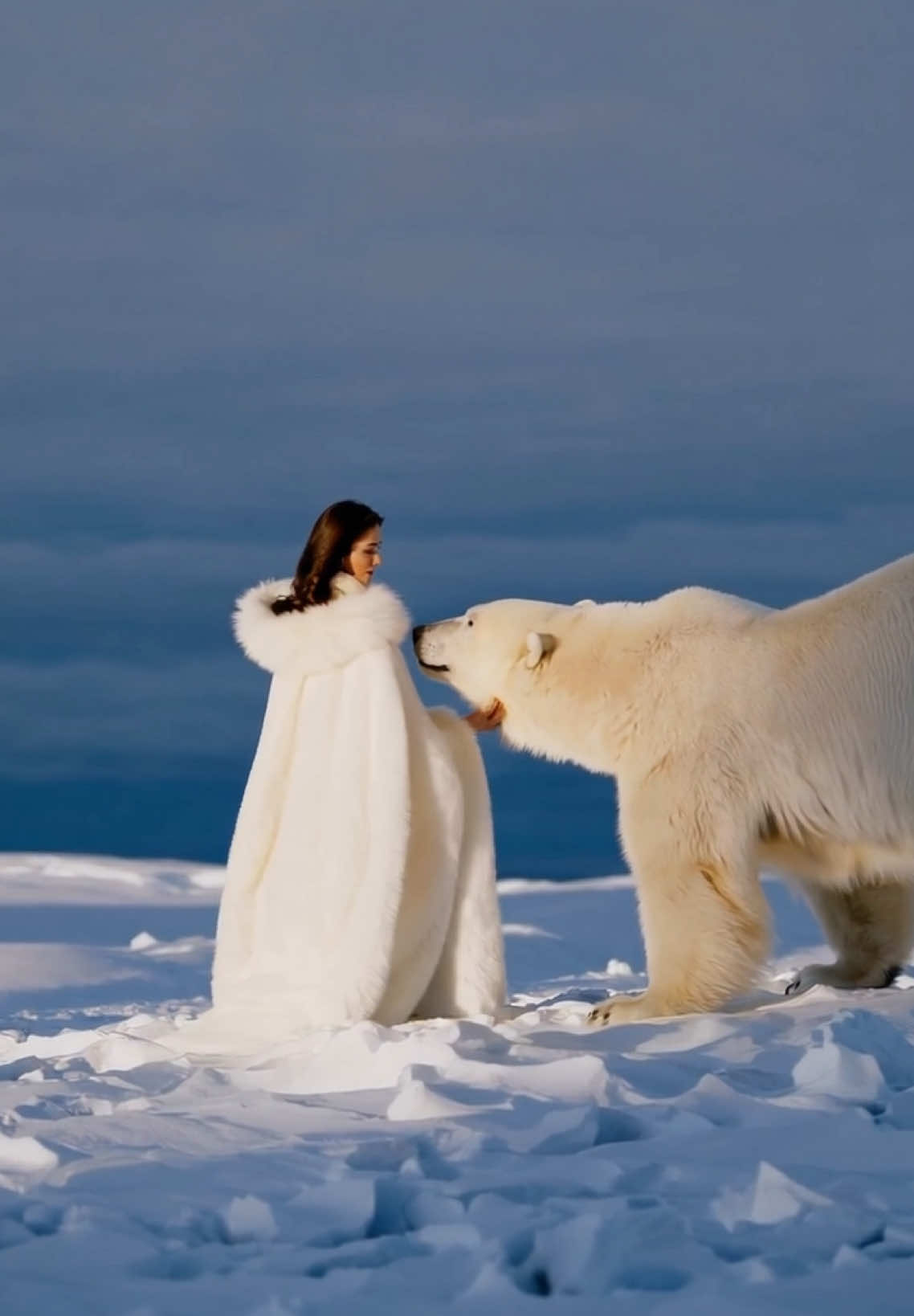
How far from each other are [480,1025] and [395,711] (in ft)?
3.19

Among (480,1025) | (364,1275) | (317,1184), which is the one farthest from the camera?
(480,1025)

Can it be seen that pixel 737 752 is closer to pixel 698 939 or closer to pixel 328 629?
pixel 698 939

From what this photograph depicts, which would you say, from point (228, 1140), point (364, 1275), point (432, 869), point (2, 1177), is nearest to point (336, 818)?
point (432, 869)

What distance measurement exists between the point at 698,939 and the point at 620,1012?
0.31 m

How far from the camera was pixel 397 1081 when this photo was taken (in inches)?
156

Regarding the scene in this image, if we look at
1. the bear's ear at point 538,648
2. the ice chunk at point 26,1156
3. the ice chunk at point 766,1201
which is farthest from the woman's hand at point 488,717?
the ice chunk at point 766,1201

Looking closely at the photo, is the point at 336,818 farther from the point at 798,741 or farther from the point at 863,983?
the point at 863,983

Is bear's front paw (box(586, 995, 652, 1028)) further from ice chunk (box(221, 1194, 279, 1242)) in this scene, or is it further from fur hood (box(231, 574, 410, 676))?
ice chunk (box(221, 1194, 279, 1242))

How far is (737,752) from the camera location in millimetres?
5062

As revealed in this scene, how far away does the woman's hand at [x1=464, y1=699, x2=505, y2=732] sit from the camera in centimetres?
562

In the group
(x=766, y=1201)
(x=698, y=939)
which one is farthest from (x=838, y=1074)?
(x=698, y=939)

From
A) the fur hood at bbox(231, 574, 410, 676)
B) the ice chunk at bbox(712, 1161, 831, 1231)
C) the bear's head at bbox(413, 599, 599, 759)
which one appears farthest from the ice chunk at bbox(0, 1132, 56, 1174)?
the bear's head at bbox(413, 599, 599, 759)

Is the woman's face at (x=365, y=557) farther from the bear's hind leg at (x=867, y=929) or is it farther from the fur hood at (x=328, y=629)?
the bear's hind leg at (x=867, y=929)

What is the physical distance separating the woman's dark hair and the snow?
1.30m
